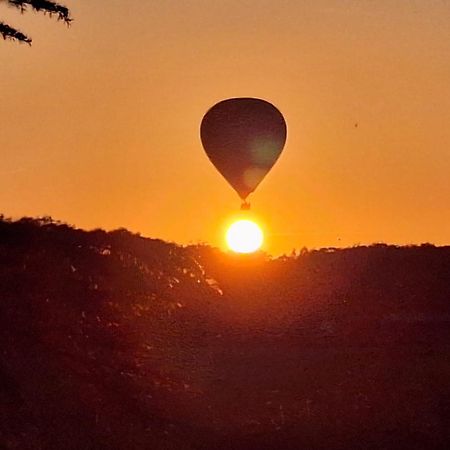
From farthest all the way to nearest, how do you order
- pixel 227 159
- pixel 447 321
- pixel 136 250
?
1. pixel 227 159
2. pixel 136 250
3. pixel 447 321

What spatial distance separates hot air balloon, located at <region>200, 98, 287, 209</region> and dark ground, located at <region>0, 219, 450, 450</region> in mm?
4253

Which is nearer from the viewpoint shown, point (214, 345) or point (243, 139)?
point (214, 345)

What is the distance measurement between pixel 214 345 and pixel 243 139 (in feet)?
33.2

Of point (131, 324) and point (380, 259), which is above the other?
point (380, 259)

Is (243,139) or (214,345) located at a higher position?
(243,139)

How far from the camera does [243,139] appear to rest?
3238 cm

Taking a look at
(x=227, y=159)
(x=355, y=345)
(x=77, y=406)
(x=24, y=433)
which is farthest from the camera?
(x=227, y=159)

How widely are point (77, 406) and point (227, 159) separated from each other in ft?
47.0

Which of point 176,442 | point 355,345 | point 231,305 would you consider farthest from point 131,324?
point 176,442

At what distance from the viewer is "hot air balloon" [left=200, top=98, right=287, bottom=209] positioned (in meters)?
32.1

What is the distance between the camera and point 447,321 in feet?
81.7

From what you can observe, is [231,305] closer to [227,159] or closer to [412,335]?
[412,335]

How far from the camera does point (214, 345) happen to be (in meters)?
23.2

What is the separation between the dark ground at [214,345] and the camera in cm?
1864
